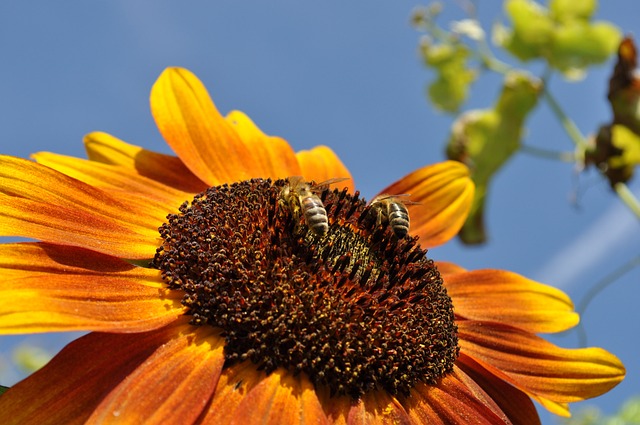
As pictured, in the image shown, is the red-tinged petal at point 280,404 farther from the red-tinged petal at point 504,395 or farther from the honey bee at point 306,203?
the red-tinged petal at point 504,395

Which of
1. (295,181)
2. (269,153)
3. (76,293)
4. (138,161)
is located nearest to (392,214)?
(295,181)

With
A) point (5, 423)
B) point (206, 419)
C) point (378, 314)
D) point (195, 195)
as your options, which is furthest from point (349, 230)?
point (5, 423)

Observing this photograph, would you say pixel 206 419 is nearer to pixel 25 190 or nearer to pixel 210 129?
pixel 25 190

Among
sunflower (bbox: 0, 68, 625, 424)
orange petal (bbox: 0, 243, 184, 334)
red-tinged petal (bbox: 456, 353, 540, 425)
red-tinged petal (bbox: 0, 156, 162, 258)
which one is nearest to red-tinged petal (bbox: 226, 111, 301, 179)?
sunflower (bbox: 0, 68, 625, 424)

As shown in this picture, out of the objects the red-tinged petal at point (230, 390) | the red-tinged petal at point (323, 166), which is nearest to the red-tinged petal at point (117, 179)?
the red-tinged petal at point (323, 166)

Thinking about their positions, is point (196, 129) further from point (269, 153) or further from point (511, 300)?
point (511, 300)

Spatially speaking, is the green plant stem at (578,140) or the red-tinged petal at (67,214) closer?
the red-tinged petal at (67,214)

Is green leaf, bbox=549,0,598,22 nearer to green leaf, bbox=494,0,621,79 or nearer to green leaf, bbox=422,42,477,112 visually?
green leaf, bbox=494,0,621,79
